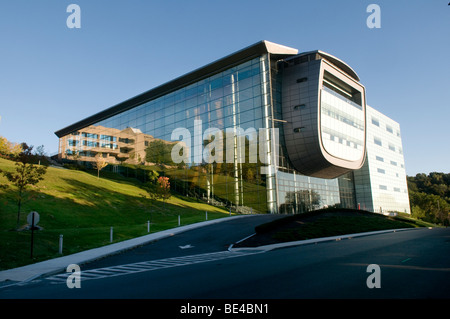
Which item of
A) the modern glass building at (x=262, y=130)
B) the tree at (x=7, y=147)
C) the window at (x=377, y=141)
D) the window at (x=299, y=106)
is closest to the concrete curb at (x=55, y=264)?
the modern glass building at (x=262, y=130)

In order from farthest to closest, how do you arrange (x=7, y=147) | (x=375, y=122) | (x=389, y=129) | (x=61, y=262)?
(x=389, y=129), (x=375, y=122), (x=7, y=147), (x=61, y=262)

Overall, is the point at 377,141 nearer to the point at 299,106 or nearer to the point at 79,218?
the point at 299,106

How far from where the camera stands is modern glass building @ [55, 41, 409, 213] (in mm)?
45344

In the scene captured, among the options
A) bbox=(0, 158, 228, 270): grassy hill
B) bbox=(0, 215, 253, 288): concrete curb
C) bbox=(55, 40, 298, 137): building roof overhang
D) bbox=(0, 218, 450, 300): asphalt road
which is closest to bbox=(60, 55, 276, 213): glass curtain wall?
bbox=(55, 40, 298, 137): building roof overhang

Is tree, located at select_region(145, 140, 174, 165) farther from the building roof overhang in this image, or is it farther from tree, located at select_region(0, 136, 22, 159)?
tree, located at select_region(0, 136, 22, 159)

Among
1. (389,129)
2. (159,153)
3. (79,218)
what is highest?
(389,129)

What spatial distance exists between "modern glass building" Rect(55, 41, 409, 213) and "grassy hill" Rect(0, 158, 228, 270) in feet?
18.9

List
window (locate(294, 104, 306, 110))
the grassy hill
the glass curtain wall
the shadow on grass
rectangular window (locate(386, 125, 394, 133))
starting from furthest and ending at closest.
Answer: rectangular window (locate(386, 125, 394, 133)), window (locate(294, 104, 306, 110)), the glass curtain wall, the grassy hill, the shadow on grass

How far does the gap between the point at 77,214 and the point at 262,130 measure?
25.0 m

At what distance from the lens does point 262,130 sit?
147ft

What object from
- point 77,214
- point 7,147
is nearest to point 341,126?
point 77,214

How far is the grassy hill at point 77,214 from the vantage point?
1849cm
